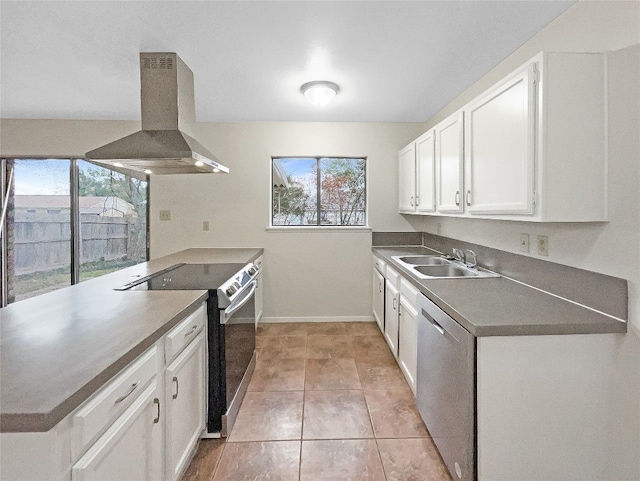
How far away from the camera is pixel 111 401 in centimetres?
105

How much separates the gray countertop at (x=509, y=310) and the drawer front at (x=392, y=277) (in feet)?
2.06

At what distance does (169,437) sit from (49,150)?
3925 mm

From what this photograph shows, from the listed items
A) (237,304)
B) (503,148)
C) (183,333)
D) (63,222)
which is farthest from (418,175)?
(63,222)

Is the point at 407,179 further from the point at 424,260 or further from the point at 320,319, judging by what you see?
the point at 320,319

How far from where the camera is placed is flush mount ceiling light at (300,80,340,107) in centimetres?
287

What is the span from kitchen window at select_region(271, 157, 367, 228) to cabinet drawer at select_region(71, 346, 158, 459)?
304 centimetres

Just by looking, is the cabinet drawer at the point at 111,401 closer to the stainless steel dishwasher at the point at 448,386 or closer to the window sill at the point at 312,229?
the stainless steel dishwasher at the point at 448,386

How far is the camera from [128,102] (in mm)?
3389

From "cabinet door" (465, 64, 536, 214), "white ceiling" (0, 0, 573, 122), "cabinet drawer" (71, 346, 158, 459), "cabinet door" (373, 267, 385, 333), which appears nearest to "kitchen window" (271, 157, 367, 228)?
"cabinet door" (373, 267, 385, 333)

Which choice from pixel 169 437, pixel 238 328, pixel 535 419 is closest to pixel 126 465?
pixel 169 437

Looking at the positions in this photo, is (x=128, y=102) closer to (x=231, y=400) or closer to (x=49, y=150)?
(x=49, y=150)

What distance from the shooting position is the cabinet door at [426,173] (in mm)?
2885

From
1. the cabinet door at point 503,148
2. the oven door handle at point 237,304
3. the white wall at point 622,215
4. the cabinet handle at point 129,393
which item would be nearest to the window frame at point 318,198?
the oven door handle at point 237,304

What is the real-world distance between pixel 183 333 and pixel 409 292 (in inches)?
59.5
